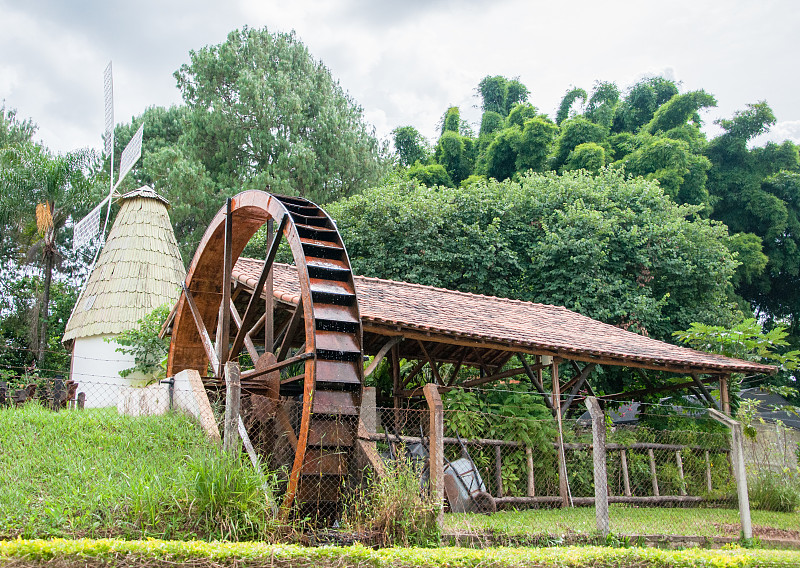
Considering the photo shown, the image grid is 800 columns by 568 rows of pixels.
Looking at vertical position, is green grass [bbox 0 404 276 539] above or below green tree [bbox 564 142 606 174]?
below

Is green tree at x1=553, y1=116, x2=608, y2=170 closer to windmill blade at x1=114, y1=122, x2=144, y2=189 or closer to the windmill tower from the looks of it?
the windmill tower

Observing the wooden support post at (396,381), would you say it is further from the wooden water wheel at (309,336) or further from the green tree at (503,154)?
the green tree at (503,154)

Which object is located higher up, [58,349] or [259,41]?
[259,41]

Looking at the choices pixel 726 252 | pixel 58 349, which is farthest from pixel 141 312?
pixel 726 252

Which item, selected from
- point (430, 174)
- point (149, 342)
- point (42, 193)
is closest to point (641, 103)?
point (430, 174)

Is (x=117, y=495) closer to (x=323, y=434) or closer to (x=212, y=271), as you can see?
(x=323, y=434)

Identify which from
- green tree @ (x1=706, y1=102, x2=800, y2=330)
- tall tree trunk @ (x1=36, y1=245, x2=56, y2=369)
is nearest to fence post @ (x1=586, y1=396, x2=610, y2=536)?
tall tree trunk @ (x1=36, y1=245, x2=56, y2=369)

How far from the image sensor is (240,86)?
87.0ft

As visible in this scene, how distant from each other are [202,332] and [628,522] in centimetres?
618

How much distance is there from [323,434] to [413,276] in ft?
41.8

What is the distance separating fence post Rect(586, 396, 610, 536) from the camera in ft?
20.1

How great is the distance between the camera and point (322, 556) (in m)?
4.41

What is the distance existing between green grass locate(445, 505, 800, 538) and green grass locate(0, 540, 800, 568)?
1130 mm

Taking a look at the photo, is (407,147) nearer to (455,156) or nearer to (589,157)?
(455,156)
